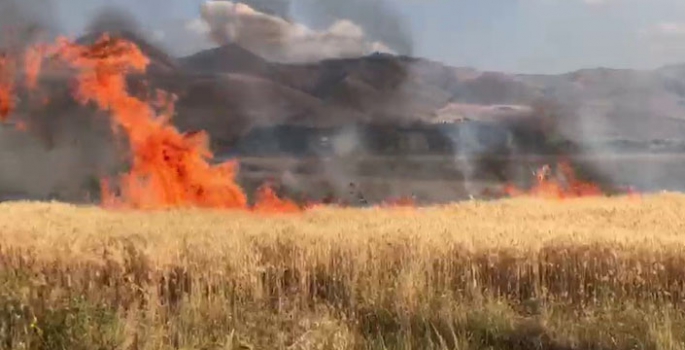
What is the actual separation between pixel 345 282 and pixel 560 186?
5.50 m

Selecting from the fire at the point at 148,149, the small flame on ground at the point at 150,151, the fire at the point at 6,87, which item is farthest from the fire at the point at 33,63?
the fire at the point at 148,149

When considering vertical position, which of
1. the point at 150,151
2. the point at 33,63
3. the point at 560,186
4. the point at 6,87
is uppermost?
the point at 33,63

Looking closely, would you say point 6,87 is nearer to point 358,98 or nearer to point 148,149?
point 148,149

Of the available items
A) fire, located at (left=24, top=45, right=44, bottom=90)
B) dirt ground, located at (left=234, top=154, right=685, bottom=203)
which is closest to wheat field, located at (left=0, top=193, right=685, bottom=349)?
dirt ground, located at (left=234, top=154, right=685, bottom=203)

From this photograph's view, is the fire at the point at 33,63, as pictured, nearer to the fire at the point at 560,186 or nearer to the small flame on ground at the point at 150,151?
the small flame on ground at the point at 150,151

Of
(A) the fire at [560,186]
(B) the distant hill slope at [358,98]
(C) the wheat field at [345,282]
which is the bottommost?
(C) the wheat field at [345,282]

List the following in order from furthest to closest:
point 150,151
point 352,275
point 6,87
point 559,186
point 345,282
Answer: point 6,87 < point 150,151 < point 559,186 < point 352,275 < point 345,282

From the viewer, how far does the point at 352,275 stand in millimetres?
6953

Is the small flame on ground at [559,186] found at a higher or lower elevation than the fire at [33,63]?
lower

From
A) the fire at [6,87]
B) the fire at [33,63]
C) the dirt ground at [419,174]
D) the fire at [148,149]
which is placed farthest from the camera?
the fire at [33,63]

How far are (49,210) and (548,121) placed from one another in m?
6.79

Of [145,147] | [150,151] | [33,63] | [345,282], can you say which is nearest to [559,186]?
[345,282]

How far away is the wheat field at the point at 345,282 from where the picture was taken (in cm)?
538

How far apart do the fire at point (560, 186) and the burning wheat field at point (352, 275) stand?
0.51 meters
